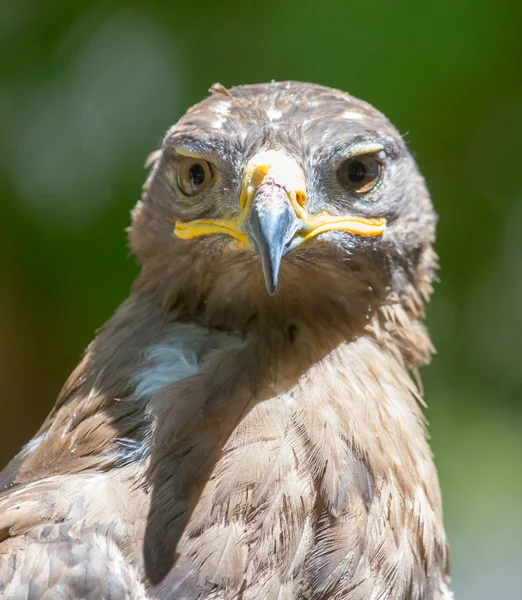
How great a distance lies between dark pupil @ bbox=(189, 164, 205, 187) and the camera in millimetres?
2857

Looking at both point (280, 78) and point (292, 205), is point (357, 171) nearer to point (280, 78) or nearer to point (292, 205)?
point (292, 205)

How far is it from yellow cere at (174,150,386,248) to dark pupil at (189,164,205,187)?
4.9 inches

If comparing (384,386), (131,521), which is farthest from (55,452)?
(384,386)

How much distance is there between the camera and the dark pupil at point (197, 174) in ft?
9.37

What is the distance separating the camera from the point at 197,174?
9.43ft

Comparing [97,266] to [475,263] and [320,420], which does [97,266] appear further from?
[320,420]

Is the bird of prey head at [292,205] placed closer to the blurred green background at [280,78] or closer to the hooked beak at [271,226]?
the hooked beak at [271,226]

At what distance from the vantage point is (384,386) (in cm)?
284

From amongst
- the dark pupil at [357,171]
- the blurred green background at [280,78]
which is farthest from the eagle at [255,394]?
the blurred green background at [280,78]

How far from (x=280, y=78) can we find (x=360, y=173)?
2.54 metres

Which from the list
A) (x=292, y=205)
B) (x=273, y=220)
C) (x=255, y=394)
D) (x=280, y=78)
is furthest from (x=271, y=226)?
(x=280, y=78)

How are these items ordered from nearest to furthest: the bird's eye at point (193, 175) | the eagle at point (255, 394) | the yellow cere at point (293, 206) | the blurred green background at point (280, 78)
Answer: the eagle at point (255, 394)
the yellow cere at point (293, 206)
the bird's eye at point (193, 175)
the blurred green background at point (280, 78)

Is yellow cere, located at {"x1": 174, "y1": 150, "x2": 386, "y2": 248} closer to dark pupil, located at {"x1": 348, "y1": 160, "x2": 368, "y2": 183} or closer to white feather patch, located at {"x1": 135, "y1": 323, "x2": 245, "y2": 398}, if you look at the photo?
dark pupil, located at {"x1": 348, "y1": 160, "x2": 368, "y2": 183}

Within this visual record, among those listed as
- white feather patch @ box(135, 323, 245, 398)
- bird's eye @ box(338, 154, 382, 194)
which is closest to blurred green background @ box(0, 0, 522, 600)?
bird's eye @ box(338, 154, 382, 194)
